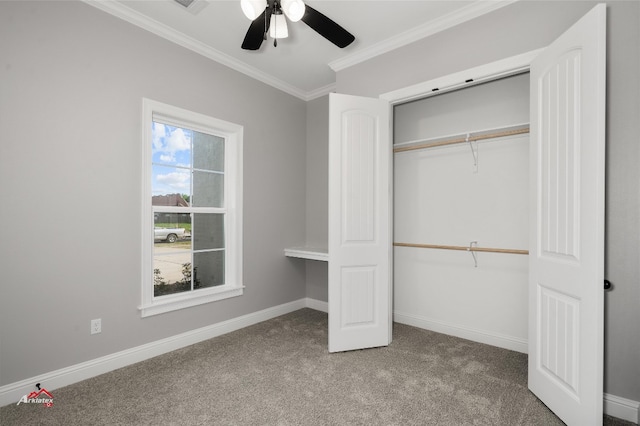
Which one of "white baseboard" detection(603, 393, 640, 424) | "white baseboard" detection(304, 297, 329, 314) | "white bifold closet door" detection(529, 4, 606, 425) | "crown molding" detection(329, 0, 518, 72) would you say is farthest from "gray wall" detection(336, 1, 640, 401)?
"white baseboard" detection(304, 297, 329, 314)

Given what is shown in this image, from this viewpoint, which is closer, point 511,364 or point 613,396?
point 613,396

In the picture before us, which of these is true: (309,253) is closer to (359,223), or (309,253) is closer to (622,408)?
(359,223)

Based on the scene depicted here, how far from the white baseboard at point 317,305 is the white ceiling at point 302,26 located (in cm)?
282

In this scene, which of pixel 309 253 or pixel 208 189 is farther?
pixel 309 253

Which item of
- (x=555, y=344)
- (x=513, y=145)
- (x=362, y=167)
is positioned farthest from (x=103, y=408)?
(x=513, y=145)

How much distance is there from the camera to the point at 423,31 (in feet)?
9.23

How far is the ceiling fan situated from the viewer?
6.05 feet

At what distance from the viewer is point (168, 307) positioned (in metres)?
2.88

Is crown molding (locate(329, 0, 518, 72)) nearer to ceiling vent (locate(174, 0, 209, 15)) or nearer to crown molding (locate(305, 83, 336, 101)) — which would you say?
crown molding (locate(305, 83, 336, 101))

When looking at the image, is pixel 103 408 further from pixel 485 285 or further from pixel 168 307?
pixel 485 285

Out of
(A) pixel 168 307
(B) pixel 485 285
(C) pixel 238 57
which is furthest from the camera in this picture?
(C) pixel 238 57

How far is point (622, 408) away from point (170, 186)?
3705 millimetres

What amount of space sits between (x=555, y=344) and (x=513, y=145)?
67.7 inches

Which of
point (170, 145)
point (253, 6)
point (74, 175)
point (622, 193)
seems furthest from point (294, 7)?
point (622, 193)
